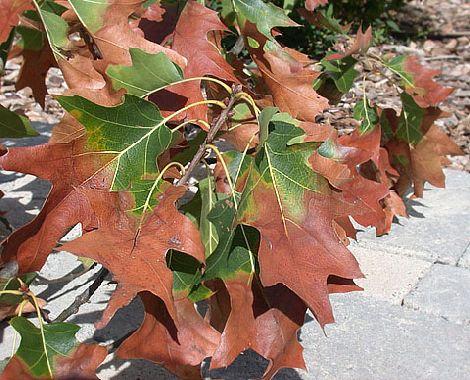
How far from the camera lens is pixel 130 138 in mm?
1275

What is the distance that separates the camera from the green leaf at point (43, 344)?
1.24 metres

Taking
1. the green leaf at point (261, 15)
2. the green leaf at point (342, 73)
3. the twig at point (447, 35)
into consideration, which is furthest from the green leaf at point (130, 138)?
the twig at point (447, 35)

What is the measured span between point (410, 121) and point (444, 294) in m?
0.58

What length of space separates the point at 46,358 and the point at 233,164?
43 cm

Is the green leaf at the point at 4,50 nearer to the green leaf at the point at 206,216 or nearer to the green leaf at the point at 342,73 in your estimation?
the green leaf at the point at 206,216

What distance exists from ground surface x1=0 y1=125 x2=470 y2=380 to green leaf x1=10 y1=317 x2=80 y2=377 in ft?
1.44

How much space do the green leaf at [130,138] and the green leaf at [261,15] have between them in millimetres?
448

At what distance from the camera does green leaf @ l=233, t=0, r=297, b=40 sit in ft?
5.39

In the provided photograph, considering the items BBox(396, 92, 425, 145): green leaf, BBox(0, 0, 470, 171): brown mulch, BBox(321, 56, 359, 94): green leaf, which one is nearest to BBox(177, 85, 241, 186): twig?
BBox(321, 56, 359, 94): green leaf

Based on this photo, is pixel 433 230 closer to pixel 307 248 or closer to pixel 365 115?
pixel 365 115

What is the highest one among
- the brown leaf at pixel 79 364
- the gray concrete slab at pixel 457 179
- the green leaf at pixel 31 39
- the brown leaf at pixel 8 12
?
the brown leaf at pixel 8 12

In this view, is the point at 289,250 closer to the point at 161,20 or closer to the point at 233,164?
the point at 233,164

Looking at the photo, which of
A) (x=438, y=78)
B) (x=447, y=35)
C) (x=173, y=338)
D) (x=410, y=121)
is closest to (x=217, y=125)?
(x=173, y=338)

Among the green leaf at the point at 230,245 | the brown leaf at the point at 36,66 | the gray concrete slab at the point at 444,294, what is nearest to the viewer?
the green leaf at the point at 230,245
